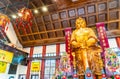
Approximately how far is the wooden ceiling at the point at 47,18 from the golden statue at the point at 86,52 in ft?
Result: 8.45

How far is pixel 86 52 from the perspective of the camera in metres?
4.93

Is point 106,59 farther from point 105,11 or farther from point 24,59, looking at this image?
point 24,59

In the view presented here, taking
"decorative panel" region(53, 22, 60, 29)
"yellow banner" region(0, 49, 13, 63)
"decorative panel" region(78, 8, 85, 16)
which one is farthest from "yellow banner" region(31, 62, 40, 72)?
"decorative panel" region(78, 8, 85, 16)

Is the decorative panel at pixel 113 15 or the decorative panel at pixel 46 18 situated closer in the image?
the decorative panel at pixel 113 15

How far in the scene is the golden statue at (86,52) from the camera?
4787mm

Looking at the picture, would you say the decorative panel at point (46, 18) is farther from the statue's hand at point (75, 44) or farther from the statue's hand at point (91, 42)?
the statue's hand at point (91, 42)

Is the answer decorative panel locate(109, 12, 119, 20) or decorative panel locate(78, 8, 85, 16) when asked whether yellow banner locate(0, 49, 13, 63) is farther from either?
decorative panel locate(109, 12, 119, 20)

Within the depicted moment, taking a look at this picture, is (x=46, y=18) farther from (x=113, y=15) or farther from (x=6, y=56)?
(x=113, y=15)

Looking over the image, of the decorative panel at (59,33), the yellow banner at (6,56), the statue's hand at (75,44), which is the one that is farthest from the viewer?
the decorative panel at (59,33)

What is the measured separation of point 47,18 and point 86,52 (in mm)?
4184

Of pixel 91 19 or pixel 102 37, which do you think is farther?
Result: pixel 91 19

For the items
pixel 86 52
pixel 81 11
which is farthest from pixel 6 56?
pixel 81 11

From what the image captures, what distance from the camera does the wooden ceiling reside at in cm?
716

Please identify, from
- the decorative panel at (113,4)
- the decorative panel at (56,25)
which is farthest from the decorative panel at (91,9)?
the decorative panel at (56,25)
